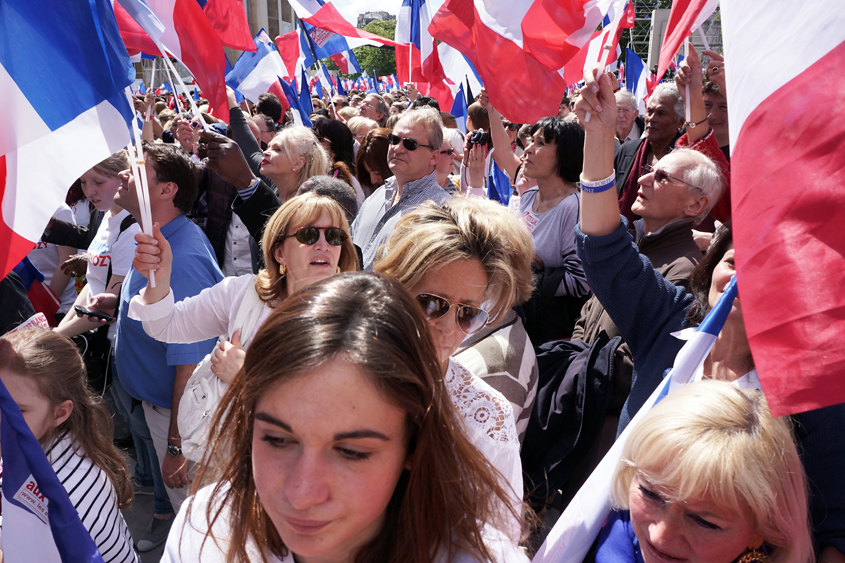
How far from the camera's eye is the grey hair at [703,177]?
296cm

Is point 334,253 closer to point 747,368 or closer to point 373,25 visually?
point 747,368

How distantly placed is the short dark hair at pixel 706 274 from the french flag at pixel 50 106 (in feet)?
5.80

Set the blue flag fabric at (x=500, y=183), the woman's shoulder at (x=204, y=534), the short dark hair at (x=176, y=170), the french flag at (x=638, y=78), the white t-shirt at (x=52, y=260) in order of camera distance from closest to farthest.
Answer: the woman's shoulder at (x=204, y=534), the short dark hair at (x=176, y=170), the white t-shirt at (x=52, y=260), the blue flag fabric at (x=500, y=183), the french flag at (x=638, y=78)

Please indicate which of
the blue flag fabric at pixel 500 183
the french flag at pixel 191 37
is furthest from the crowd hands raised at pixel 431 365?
the blue flag fabric at pixel 500 183

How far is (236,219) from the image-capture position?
12.9 feet

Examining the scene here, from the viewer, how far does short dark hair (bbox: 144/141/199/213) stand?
3.12 m

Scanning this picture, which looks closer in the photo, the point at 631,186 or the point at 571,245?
the point at 571,245

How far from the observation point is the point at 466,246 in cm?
187

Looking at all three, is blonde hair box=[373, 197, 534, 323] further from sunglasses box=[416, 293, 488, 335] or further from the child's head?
the child's head

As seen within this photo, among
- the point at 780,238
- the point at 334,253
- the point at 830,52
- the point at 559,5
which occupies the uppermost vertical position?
the point at 559,5

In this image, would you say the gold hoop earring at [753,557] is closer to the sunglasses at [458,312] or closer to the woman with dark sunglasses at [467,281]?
the woman with dark sunglasses at [467,281]

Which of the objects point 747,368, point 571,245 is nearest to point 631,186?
point 571,245

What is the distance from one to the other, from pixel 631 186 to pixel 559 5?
1.74 metres

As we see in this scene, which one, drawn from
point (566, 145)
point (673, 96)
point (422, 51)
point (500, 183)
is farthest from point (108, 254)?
point (422, 51)
